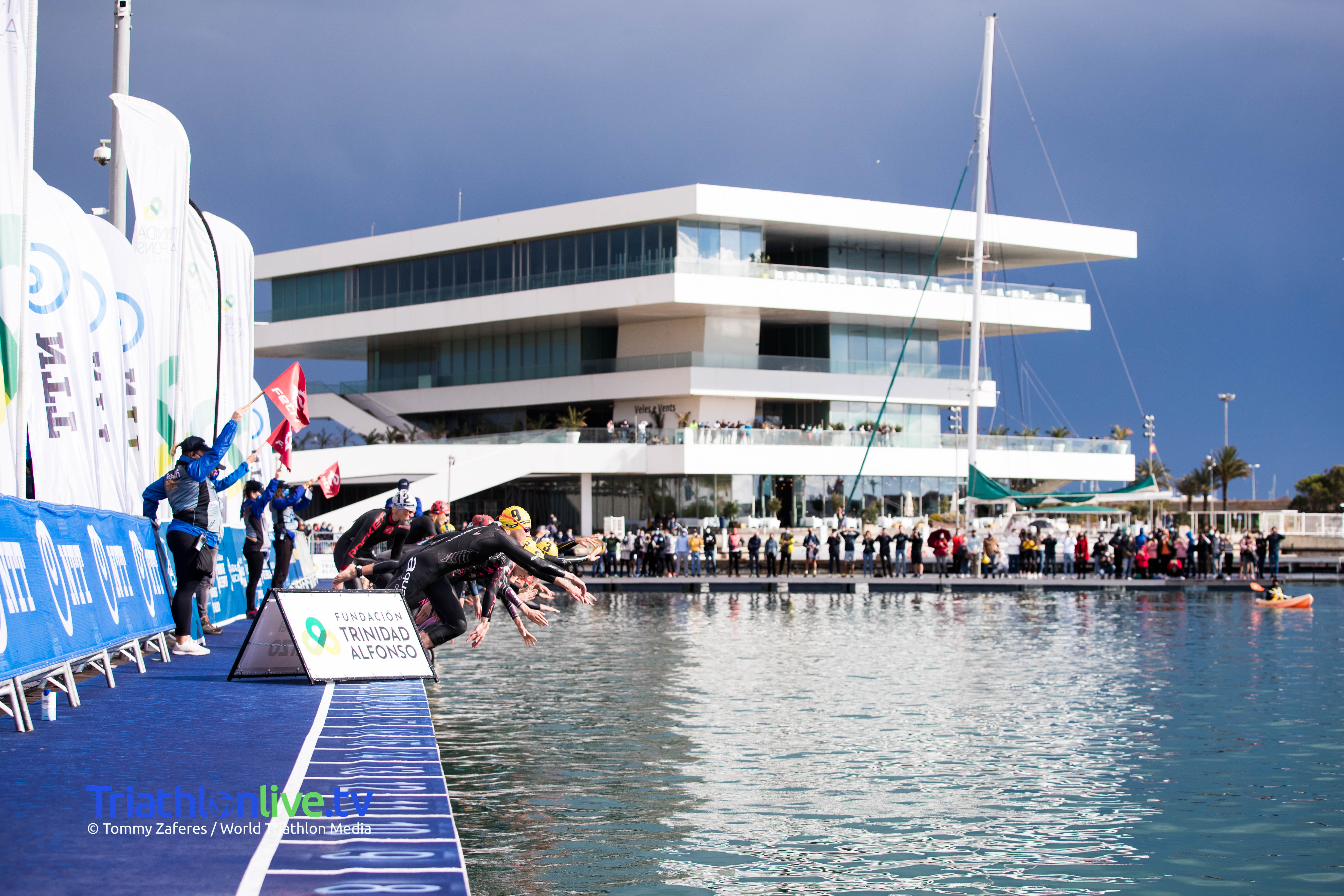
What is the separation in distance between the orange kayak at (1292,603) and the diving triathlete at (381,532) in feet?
75.9

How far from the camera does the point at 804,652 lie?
779 inches

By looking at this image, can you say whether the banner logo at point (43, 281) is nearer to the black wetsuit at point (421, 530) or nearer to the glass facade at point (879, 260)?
the black wetsuit at point (421, 530)

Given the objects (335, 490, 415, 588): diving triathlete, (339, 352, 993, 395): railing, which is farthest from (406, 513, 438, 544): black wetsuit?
(339, 352, 993, 395): railing

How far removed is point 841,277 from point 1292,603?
2959 centimetres

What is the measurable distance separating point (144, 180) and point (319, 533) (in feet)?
94.2

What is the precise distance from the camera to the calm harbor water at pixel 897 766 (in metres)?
7.94

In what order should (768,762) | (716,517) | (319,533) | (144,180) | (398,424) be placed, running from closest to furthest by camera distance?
1. (768,762)
2. (144,180)
3. (319,533)
4. (716,517)
5. (398,424)

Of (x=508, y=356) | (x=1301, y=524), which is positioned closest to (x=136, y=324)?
(x=508, y=356)

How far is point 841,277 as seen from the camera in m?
56.4

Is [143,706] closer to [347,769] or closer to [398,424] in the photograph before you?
[347,769]

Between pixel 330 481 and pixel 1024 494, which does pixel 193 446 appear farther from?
pixel 1024 494

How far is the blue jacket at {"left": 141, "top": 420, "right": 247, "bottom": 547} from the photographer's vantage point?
11531mm

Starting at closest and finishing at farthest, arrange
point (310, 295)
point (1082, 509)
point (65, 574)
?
point (65, 574) < point (1082, 509) < point (310, 295)

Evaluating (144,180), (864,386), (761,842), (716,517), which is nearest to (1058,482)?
(864,386)
